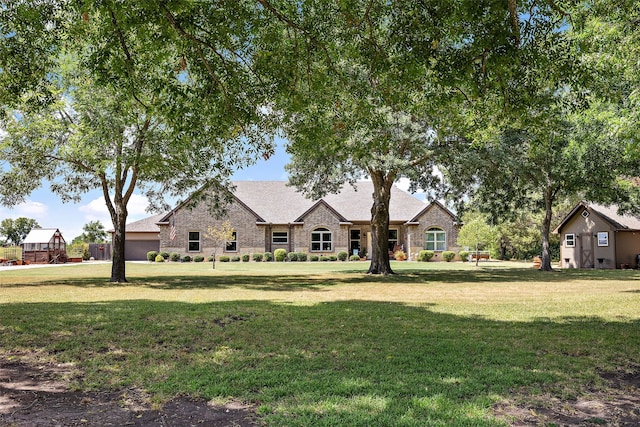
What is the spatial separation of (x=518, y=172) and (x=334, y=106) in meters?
11.9

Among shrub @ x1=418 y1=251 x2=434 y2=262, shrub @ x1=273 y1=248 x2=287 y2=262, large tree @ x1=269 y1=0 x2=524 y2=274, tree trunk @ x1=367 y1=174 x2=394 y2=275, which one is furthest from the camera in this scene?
shrub @ x1=273 y1=248 x2=287 y2=262

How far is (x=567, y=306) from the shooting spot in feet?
40.4

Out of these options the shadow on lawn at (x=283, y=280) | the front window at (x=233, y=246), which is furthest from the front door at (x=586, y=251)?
the front window at (x=233, y=246)

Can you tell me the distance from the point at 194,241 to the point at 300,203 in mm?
10849

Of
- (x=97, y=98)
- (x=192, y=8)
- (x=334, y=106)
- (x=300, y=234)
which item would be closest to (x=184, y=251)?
(x=300, y=234)

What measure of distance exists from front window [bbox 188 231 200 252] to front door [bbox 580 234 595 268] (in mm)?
31816

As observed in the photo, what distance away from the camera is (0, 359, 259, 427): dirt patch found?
4469 mm

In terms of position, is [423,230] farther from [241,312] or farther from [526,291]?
[241,312]

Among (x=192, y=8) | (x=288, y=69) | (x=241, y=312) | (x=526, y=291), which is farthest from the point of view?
(x=526, y=291)

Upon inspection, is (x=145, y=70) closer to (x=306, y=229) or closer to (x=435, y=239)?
(x=306, y=229)

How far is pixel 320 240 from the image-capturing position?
47.0m

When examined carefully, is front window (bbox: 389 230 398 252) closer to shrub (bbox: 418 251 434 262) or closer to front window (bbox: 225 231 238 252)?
shrub (bbox: 418 251 434 262)

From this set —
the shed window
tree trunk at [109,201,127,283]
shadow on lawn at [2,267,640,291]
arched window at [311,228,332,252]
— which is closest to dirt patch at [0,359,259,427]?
shadow on lawn at [2,267,640,291]

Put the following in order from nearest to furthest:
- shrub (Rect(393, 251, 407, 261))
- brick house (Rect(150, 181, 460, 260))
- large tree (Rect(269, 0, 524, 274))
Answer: large tree (Rect(269, 0, 524, 274)) → brick house (Rect(150, 181, 460, 260)) → shrub (Rect(393, 251, 407, 261))
